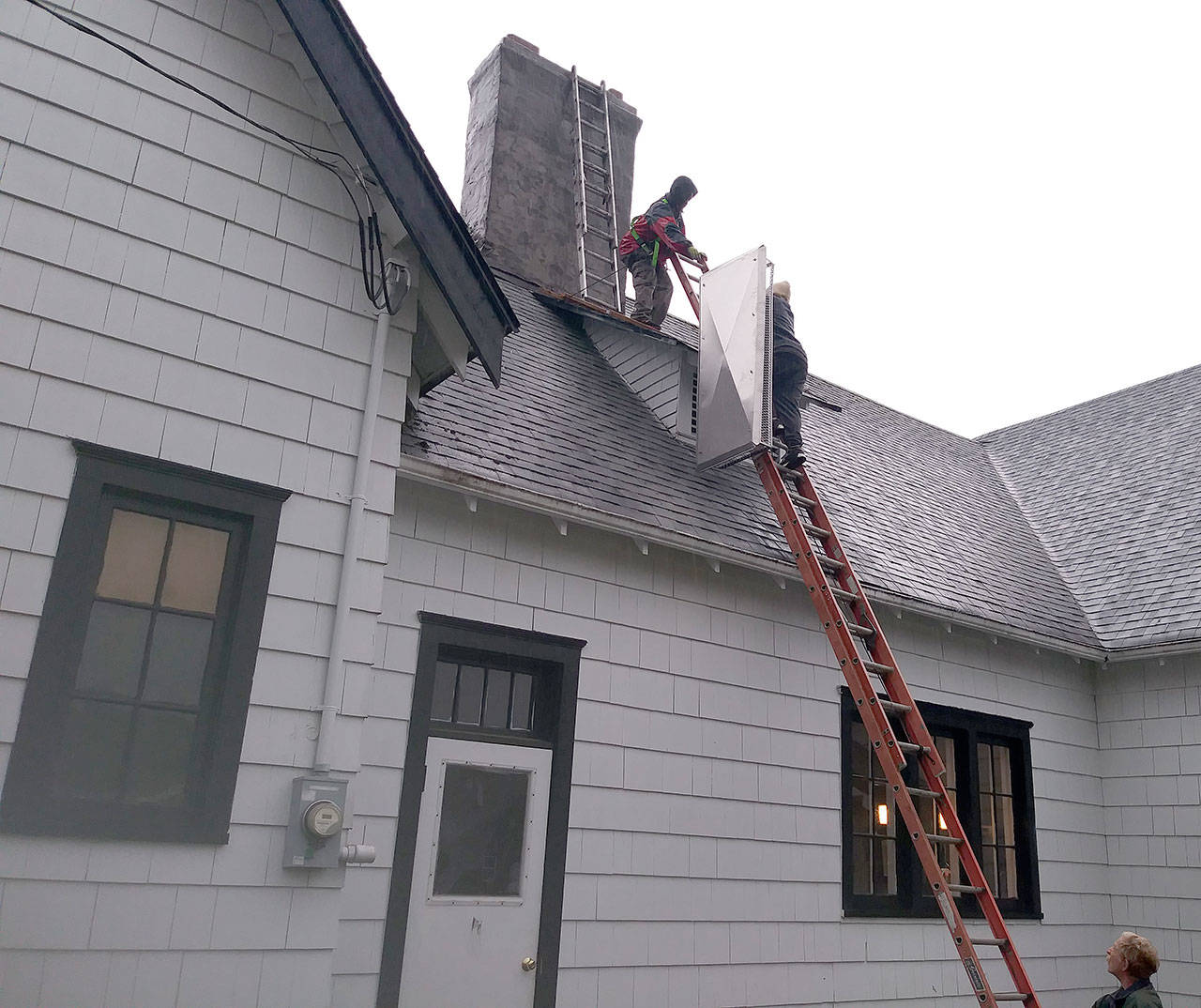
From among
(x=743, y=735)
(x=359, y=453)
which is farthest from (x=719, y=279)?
(x=359, y=453)

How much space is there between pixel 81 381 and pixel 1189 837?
914 centimetres

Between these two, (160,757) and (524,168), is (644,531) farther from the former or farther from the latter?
(524,168)

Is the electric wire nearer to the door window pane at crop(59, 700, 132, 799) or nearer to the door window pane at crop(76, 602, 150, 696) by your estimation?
the door window pane at crop(76, 602, 150, 696)

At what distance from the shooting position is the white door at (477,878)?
5.69m

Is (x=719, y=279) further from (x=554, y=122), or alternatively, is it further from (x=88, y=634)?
(x=88, y=634)

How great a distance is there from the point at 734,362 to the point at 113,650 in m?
5.07

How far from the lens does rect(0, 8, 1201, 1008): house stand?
171 inches

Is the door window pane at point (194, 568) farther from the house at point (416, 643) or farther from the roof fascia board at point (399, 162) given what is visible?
the roof fascia board at point (399, 162)

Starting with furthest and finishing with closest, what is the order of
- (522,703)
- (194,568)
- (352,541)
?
(522,703) → (352,541) → (194,568)

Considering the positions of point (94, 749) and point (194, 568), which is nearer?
point (94, 749)

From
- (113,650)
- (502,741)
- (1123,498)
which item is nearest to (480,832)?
(502,741)

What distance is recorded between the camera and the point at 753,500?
844 cm

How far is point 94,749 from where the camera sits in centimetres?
429

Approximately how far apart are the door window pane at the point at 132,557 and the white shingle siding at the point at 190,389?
273 millimetres
